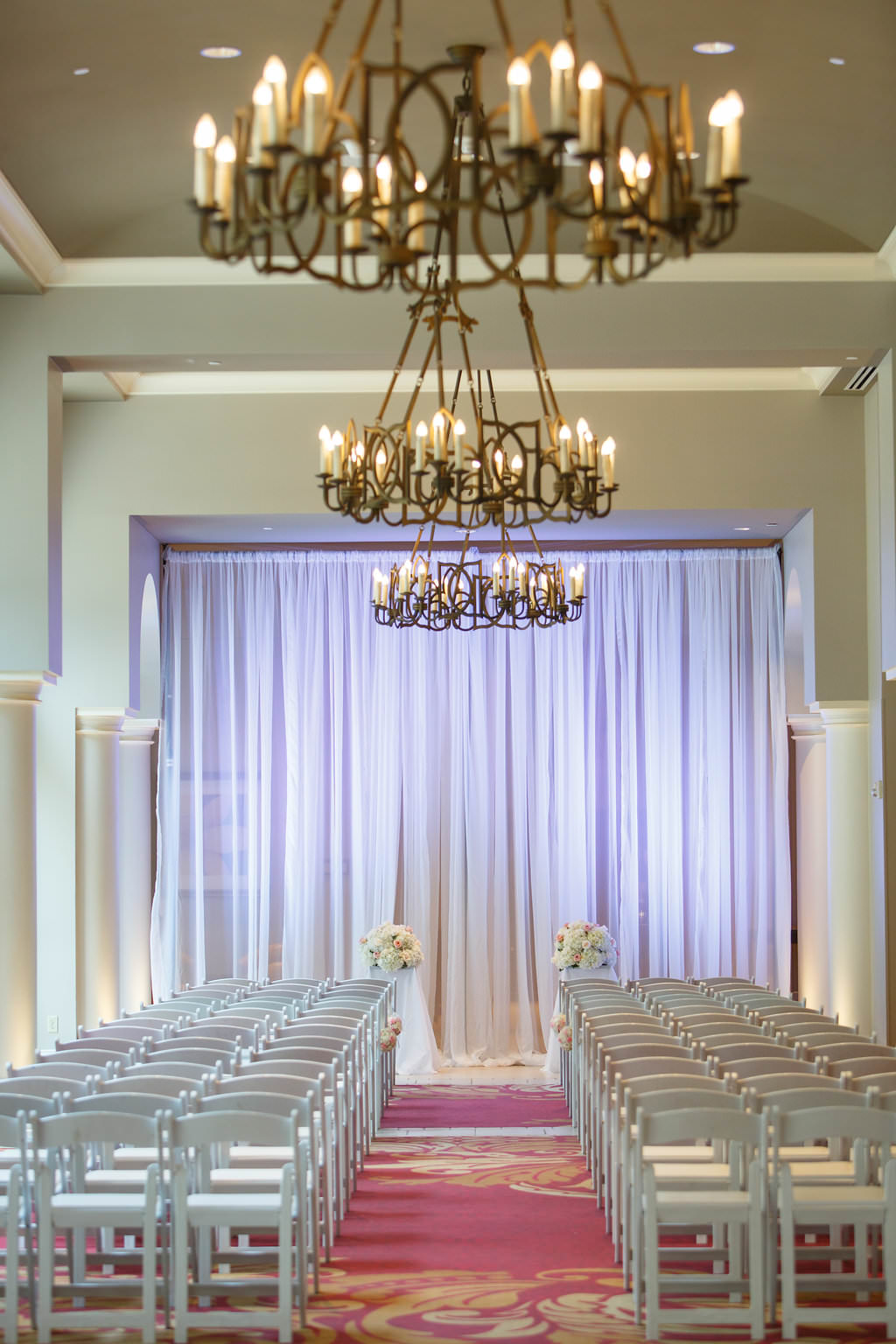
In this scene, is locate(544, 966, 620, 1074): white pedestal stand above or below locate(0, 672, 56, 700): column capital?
below

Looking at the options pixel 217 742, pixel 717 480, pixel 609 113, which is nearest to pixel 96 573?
pixel 217 742

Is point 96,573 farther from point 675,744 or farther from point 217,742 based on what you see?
point 675,744

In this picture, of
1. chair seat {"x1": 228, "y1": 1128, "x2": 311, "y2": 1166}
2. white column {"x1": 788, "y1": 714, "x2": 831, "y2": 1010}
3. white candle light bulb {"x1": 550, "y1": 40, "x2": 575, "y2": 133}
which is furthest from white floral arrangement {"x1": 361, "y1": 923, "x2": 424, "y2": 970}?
white candle light bulb {"x1": 550, "y1": 40, "x2": 575, "y2": 133}

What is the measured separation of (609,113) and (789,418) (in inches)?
183

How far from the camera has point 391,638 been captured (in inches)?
580

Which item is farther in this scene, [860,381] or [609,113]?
[860,381]

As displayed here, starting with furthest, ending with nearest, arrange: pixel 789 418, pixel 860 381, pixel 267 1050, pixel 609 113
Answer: pixel 789 418
pixel 860 381
pixel 609 113
pixel 267 1050

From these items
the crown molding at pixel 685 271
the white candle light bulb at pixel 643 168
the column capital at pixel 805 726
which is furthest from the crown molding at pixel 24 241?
the column capital at pixel 805 726

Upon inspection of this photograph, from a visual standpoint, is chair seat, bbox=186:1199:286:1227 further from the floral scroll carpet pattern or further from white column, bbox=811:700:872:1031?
white column, bbox=811:700:872:1031

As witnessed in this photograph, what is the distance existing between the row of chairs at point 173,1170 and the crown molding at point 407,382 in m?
6.32

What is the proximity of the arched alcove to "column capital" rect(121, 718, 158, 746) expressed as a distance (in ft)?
0.44

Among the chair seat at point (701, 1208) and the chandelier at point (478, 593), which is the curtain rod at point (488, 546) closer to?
the chandelier at point (478, 593)

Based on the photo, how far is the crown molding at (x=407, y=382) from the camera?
41.1ft

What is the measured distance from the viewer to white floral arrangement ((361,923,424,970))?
501 inches
